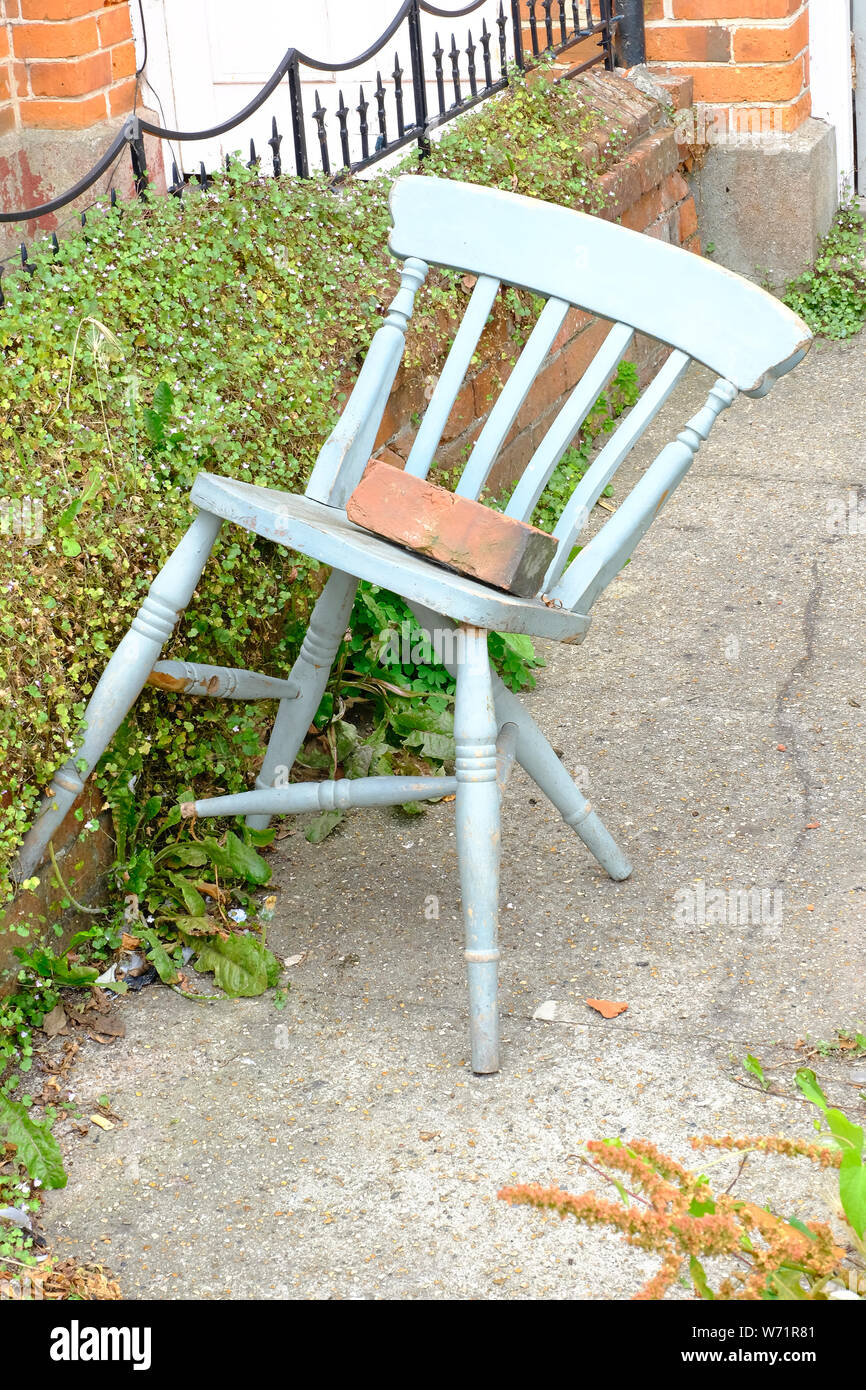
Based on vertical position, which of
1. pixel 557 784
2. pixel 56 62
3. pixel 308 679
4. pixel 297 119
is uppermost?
pixel 56 62

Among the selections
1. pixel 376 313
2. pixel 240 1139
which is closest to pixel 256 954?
pixel 240 1139

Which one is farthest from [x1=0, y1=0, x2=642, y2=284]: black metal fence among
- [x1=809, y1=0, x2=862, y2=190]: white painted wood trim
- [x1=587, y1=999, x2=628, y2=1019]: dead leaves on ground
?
[x1=587, y1=999, x2=628, y2=1019]: dead leaves on ground

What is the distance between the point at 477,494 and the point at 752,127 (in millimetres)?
3373

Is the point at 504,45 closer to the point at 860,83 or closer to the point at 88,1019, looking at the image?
the point at 860,83

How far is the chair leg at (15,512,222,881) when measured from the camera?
214cm

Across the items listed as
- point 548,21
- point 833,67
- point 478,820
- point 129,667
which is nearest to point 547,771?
point 478,820

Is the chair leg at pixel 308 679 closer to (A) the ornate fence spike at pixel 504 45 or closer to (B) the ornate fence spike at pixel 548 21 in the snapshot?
(A) the ornate fence spike at pixel 504 45

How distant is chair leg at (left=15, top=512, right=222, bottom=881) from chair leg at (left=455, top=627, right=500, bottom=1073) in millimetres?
454

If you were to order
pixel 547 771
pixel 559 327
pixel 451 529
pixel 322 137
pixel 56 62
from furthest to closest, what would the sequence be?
pixel 56 62 < pixel 322 137 < pixel 547 771 < pixel 559 327 < pixel 451 529

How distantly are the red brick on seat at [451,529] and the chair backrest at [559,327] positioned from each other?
0.12m

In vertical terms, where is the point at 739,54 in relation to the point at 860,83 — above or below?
above

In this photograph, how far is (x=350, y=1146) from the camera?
2004 millimetres

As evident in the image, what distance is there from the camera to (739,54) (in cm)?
491

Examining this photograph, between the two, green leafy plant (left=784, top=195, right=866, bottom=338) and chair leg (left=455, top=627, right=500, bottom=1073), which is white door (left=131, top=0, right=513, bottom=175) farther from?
chair leg (left=455, top=627, right=500, bottom=1073)
